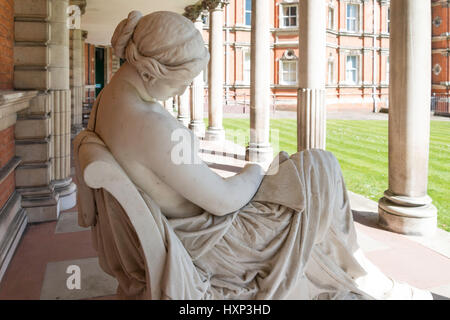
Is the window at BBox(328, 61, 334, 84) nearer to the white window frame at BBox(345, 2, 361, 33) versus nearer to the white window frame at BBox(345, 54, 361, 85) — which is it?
the white window frame at BBox(345, 54, 361, 85)

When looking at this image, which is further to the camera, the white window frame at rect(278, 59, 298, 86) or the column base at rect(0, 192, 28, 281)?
the white window frame at rect(278, 59, 298, 86)

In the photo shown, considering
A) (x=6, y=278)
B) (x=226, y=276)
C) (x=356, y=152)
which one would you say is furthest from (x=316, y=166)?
(x=356, y=152)

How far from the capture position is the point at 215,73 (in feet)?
38.2

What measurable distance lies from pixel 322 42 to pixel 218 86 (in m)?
6.08

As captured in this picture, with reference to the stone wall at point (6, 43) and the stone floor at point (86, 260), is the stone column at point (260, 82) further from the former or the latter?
the stone wall at point (6, 43)

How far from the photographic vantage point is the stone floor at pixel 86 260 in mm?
3026

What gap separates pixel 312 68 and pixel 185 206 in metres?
4.52

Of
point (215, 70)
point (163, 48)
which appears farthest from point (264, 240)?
point (215, 70)

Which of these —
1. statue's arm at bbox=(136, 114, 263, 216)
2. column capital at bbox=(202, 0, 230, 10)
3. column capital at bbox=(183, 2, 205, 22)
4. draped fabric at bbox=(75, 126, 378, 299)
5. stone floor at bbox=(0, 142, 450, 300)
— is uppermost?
column capital at bbox=(183, 2, 205, 22)

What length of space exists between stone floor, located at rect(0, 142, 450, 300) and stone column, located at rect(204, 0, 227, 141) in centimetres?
734

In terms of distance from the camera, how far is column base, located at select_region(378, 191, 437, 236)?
4.28 m

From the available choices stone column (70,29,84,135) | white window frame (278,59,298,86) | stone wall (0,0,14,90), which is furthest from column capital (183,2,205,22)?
white window frame (278,59,298,86)

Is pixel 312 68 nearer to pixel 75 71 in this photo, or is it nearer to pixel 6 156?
pixel 6 156

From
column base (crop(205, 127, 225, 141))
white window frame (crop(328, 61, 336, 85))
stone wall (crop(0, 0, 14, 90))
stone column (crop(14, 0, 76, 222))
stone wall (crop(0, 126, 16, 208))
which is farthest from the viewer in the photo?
white window frame (crop(328, 61, 336, 85))
